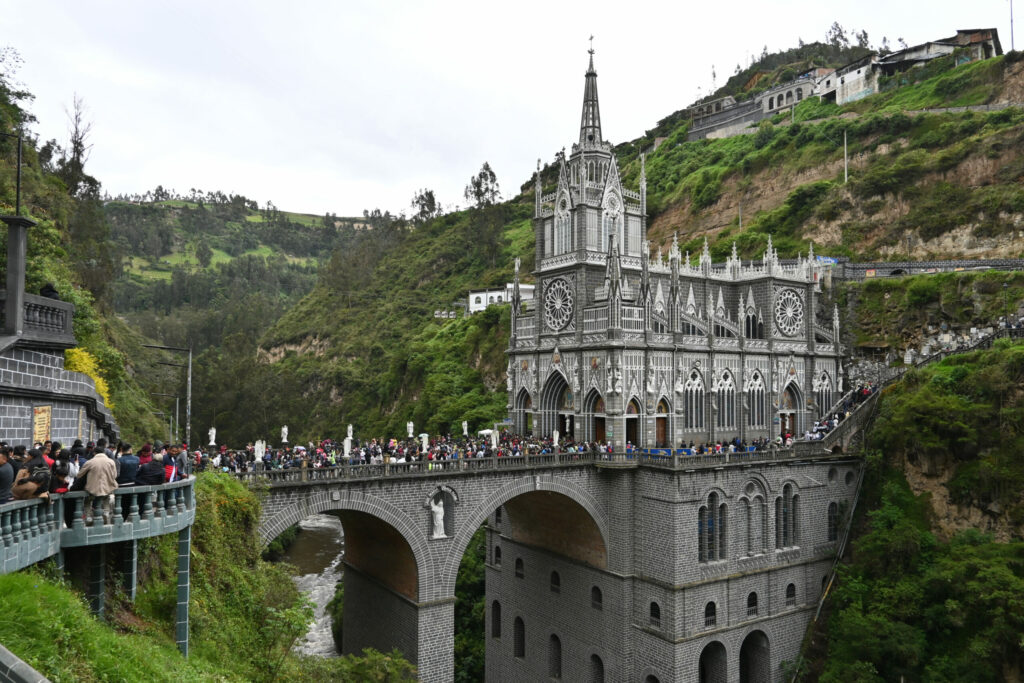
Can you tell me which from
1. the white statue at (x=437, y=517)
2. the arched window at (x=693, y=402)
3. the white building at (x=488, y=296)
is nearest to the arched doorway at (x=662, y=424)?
the arched window at (x=693, y=402)

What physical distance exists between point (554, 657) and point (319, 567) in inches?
1113

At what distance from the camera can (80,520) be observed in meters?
10.5

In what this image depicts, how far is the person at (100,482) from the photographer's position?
10.5 meters

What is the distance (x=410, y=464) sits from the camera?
28953mm

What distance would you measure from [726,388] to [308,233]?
172391 millimetres

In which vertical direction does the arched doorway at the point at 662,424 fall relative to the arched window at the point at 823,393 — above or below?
below

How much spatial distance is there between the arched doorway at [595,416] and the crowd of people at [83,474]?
91.1 feet

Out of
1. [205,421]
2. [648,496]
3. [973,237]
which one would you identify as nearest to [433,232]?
[205,421]

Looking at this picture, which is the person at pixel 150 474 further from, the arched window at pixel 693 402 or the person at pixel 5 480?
the arched window at pixel 693 402

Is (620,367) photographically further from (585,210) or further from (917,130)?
(917,130)

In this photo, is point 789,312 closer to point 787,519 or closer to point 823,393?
point 823,393

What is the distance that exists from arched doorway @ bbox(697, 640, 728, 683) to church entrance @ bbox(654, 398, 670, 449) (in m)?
10.8

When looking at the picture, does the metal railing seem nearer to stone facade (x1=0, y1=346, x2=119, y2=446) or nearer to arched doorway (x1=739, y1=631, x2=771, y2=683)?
stone facade (x1=0, y1=346, x2=119, y2=446)

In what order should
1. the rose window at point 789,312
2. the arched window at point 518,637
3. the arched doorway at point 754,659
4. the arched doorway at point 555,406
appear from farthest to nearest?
the rose window at point 789,312 → the arched doorway at point 555,406 → the arched window at point 518,637 → the arched doorway at point 754,659
